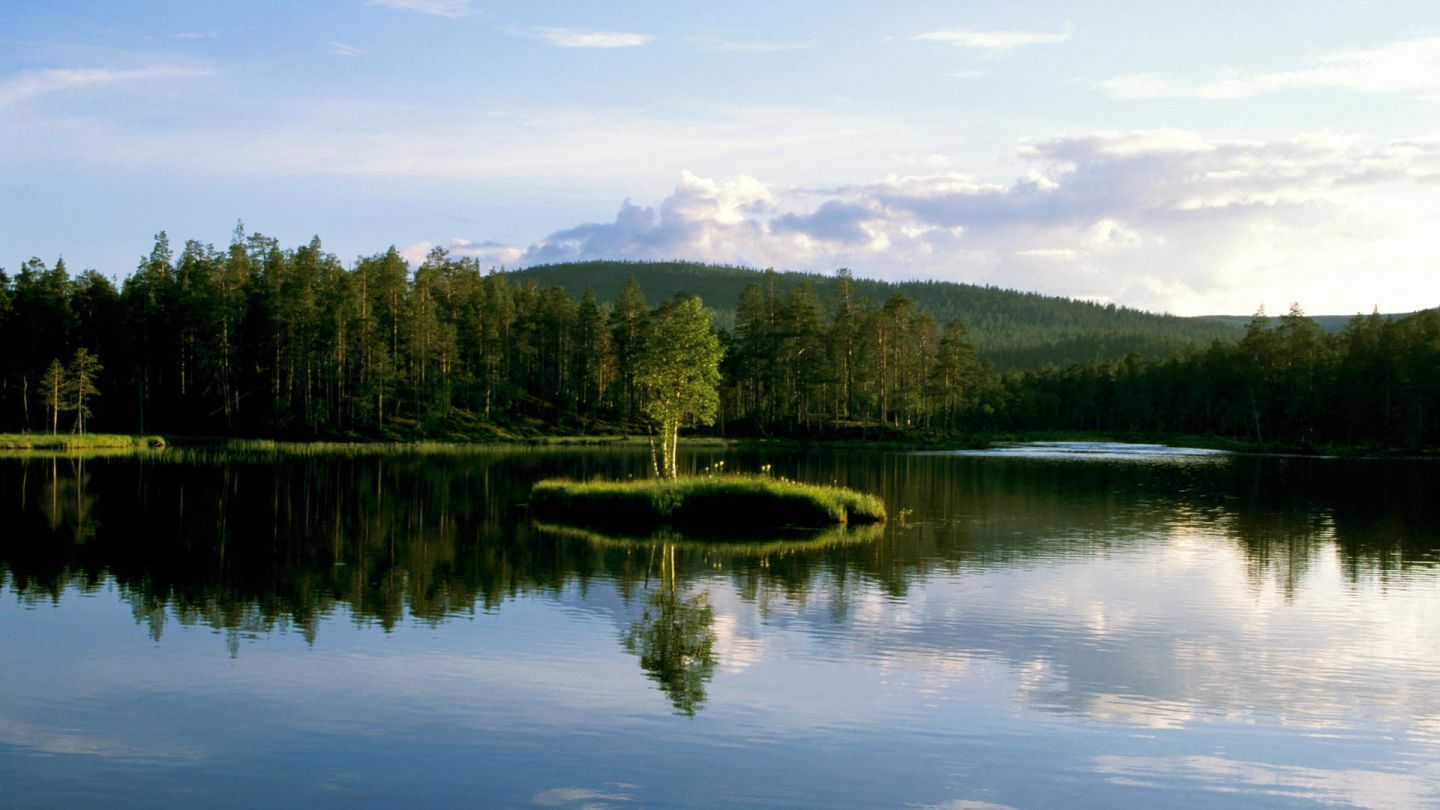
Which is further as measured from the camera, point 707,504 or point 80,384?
point 80,384

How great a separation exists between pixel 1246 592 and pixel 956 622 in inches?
411

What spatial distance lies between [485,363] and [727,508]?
96735 millimetres

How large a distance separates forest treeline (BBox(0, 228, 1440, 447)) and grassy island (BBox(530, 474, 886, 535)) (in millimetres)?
72748

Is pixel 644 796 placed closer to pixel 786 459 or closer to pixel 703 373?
pixel 703 373

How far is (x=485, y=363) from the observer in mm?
135250

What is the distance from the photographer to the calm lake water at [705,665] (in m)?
14.0

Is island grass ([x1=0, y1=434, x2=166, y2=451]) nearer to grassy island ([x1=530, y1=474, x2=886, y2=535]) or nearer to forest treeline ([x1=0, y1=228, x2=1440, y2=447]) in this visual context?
forest treeline ([x1=0, y1=228, x2=1440, y2=447])

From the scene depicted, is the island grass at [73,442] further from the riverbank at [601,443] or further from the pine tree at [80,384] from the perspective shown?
the pine tree at [80,384]

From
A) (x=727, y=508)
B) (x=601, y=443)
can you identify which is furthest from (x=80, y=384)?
(x=727, y=508)

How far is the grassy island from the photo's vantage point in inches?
1702

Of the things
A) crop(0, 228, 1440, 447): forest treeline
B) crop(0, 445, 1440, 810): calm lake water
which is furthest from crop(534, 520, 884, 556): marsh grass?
crop(0, 228, 1440, 447): forest treeline

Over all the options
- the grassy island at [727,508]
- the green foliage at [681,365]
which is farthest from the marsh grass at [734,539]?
the green foliage at [681,365]

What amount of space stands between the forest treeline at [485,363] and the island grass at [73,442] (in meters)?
8.55

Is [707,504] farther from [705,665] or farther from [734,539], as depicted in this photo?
[705,665]
